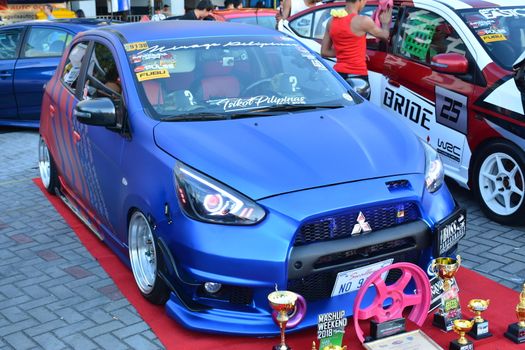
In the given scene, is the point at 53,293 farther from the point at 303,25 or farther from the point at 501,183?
the point at 303,25

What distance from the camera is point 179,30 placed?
4688mm

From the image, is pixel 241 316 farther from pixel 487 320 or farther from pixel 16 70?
pixel 16 70

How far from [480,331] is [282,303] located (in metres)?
1.18

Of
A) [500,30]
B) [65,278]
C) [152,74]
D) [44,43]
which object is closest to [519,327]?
[152,74]

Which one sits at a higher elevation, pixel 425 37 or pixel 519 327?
pixel 425 37

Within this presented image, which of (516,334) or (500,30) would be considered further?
(500,30)

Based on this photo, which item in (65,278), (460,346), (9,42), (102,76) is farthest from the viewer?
(9,42)

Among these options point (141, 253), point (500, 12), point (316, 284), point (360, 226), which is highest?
point (500, 12)

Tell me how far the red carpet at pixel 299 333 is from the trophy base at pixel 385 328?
0.16m

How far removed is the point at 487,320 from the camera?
369 centimetres

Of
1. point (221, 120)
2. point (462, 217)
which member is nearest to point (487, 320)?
point (462, 217)

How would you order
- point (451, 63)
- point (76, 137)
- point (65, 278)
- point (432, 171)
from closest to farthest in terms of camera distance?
point (432, 171) → point (65, 278) → point (76, 137) → point (451, 63)

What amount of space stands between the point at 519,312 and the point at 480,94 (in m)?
2.31

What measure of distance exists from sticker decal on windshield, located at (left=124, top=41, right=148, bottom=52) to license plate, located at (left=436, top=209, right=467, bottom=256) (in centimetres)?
221
